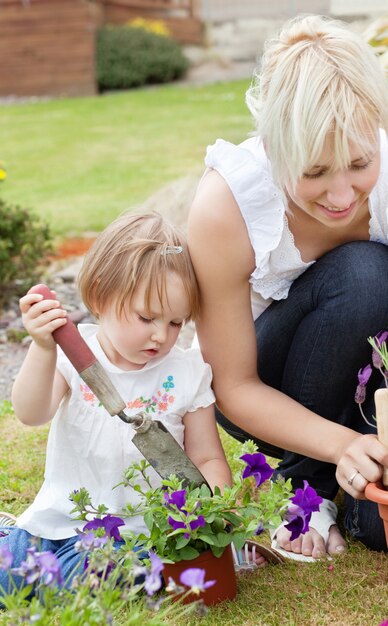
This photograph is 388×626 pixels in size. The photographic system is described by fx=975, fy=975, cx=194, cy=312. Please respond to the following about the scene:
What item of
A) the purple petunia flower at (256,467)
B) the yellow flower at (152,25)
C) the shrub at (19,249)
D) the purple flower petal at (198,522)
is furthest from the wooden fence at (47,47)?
the purple flower petal at (198,522)

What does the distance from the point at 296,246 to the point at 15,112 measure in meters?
12.6

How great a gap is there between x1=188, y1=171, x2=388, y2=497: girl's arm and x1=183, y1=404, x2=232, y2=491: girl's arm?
58mm

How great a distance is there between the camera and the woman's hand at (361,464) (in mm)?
1839

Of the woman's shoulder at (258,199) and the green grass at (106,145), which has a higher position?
the woman's shoulder at (258,199)

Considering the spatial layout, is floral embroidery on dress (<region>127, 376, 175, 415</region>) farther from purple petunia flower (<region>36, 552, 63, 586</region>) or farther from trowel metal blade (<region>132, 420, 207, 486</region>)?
purple petunia flower (<region>36, 552, 63, 586</region>)

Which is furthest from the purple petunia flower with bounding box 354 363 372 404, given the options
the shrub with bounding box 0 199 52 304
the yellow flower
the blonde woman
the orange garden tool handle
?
the yellow flower

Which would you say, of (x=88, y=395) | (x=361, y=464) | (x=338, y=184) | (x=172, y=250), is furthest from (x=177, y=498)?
(x=338, y=184)

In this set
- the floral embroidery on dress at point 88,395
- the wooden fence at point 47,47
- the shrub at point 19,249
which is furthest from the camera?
the wooden fence at point 47,47

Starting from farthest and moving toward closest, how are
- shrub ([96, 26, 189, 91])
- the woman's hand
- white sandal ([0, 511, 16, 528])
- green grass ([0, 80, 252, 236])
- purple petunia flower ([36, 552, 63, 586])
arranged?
shrub ([96, 26, 189, 91])
green grass ([0, 80, 252, 236])
white sandal ([0, 511, 16, 528])
the woman's hand
purple petunia flower ([36, 552, 63, 586])

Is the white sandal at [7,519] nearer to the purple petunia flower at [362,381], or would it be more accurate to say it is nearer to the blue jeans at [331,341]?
the blue jeans at [331,341]

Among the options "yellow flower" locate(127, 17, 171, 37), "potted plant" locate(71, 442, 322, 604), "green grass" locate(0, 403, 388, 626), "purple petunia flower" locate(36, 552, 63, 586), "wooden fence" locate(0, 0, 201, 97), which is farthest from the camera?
"yellow flower" locate(127, 17, 171, 37)

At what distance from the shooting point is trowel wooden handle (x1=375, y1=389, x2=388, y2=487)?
5.70 feet

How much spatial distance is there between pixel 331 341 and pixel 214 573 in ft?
2.11

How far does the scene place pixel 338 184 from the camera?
6.47ft
